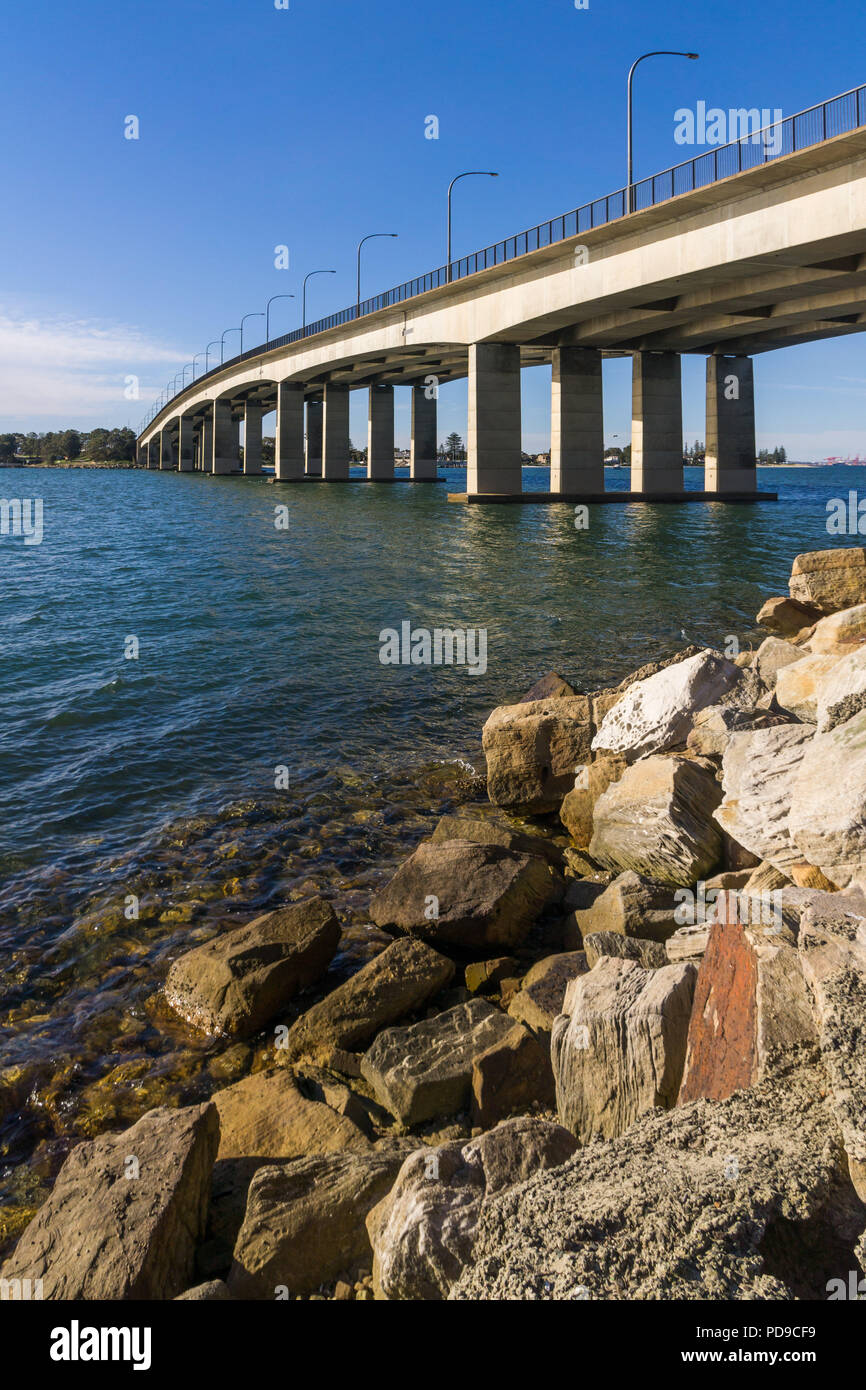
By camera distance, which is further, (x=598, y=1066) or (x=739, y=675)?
(x=739, y=675)

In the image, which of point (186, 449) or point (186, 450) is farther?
point (186, 449)

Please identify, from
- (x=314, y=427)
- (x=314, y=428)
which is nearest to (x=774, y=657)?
(x=314, y=427)

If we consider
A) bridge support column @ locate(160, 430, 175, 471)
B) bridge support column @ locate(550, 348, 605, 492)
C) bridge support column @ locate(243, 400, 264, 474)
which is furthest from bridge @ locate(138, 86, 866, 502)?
bridge support column @ locate(160, 430, 175, 471)

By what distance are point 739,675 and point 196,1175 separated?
6.71m

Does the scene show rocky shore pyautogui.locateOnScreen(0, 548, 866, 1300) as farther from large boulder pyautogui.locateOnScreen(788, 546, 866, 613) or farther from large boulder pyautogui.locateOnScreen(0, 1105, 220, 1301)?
large boulder pyautogui.locateOnScreen(788, 546, 866, 613)

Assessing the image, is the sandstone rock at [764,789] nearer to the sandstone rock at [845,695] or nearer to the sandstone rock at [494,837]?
the sandstone rock at [845,695]

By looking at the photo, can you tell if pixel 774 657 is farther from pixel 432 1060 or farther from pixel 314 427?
pixel 314 427

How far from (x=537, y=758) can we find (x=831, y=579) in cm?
700

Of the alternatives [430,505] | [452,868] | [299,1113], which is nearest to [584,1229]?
[299,1113]

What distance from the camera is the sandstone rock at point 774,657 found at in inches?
423

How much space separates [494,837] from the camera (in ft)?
27.1

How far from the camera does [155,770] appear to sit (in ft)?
39.2

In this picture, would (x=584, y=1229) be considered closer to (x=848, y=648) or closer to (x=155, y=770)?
(x=848, y=648)
